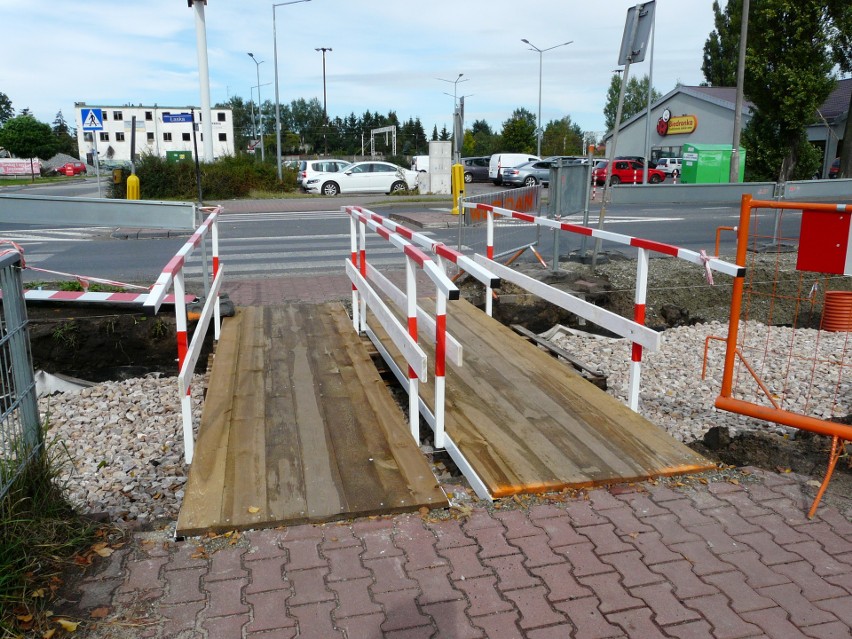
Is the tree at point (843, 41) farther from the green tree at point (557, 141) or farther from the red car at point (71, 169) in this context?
the red car at point (71, 169)

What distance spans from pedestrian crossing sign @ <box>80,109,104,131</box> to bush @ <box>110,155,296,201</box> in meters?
2.84

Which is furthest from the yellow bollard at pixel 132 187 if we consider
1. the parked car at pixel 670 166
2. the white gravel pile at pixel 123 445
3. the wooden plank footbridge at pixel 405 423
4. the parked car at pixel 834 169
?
the parked car at pixel 834 169

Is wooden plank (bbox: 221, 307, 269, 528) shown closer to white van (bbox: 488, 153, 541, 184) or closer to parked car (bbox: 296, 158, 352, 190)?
parked car (bbox: 296, 158, 352, 190)

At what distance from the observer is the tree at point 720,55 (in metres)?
55.0

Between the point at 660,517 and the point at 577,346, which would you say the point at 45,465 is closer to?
the point at 660,517

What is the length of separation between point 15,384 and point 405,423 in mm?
2304

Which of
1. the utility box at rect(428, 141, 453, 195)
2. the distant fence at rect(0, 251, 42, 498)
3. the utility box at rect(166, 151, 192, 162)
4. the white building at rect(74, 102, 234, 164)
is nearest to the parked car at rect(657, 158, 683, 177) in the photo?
the utility box at rect(428, 141, 453, 195)

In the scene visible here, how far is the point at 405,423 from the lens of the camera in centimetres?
488

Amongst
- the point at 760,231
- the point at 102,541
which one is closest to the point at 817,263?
the point at 102,541

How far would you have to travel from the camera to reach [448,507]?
3.75 m

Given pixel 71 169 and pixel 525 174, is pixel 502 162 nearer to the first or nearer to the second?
pixel 525 174

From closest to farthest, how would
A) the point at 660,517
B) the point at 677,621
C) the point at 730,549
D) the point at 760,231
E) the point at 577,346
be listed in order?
the point at 677,621, the point at 730,549, the point at 660,517, the point at 577,346, the point at 760,231

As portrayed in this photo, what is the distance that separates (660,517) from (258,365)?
141 inches

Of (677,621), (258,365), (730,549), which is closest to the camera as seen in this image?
(677,621)
